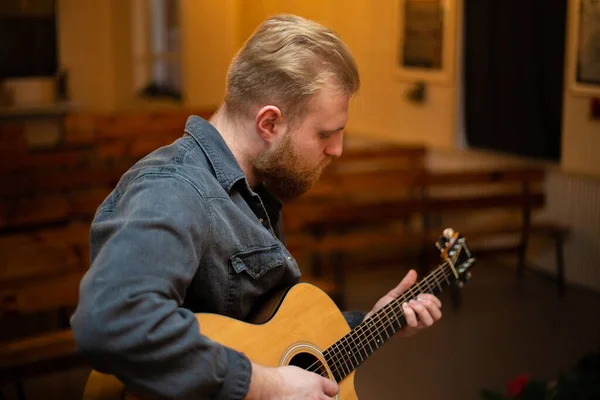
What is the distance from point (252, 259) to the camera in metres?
1.73

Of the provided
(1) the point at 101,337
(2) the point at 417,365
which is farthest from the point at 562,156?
(1) the point at 101,337

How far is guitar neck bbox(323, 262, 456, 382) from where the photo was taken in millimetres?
1946

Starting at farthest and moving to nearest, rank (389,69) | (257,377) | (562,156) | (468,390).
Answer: (389,69) < (562,156) < (468,390) < (257,377)

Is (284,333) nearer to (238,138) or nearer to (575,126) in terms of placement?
(238,138)

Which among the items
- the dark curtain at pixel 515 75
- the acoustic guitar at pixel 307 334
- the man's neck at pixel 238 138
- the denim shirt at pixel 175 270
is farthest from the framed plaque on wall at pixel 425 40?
the denim shirt at pixel 175 270

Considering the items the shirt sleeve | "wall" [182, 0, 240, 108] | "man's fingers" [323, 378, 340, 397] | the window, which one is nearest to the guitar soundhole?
"man's fingers" [323, 378, 340, 397]

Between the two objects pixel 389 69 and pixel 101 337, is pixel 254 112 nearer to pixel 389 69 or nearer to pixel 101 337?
pixel 101 337

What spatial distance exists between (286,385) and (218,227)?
352mm

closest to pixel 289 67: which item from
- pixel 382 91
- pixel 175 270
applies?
pixel 175 270

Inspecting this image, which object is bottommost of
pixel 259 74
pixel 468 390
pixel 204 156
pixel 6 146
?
pixel 468 390

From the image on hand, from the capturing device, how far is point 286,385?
5.38 ft

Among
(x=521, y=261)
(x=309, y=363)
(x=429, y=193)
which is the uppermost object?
(x=309, y=363)

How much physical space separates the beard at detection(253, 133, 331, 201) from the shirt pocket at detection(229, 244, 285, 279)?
149 millimetres

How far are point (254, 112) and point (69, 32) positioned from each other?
11.5 m
